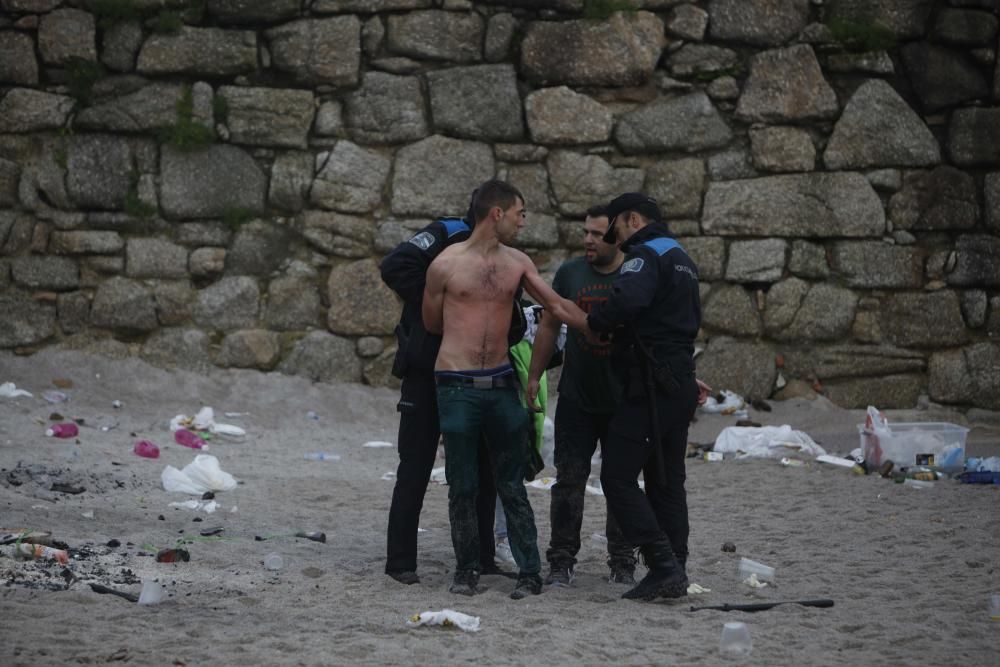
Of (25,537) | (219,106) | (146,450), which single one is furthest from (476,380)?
(219,106)

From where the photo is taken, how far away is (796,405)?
31.7 ft

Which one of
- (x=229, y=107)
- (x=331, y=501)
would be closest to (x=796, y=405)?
(x=331, y=501)

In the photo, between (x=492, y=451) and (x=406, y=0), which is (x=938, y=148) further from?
(x=492, y=451)

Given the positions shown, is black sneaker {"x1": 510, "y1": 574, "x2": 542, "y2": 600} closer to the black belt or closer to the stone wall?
the black belt

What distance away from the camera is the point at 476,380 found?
16.9 ft

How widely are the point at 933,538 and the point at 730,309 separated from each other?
12.2 ft

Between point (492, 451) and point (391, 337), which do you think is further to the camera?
point (391, 337)

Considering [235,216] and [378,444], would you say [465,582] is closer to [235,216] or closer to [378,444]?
[378,444]

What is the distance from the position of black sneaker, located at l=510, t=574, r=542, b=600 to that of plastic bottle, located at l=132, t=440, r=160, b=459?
3439 millimetres

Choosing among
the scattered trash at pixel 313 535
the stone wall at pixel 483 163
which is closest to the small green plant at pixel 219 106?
the stone wall at pixel 483 163

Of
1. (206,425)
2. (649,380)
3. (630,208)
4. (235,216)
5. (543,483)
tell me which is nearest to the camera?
(649,380)

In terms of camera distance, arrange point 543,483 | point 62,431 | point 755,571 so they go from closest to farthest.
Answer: point 755,571, point 543,483, point 62,431

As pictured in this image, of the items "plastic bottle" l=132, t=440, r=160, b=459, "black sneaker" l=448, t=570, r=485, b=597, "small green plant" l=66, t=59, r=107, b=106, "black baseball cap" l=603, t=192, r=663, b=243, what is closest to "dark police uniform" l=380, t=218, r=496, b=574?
"black sneaker" l=448, t=570, r=485, b=597

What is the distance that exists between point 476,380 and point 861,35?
19.5ft
